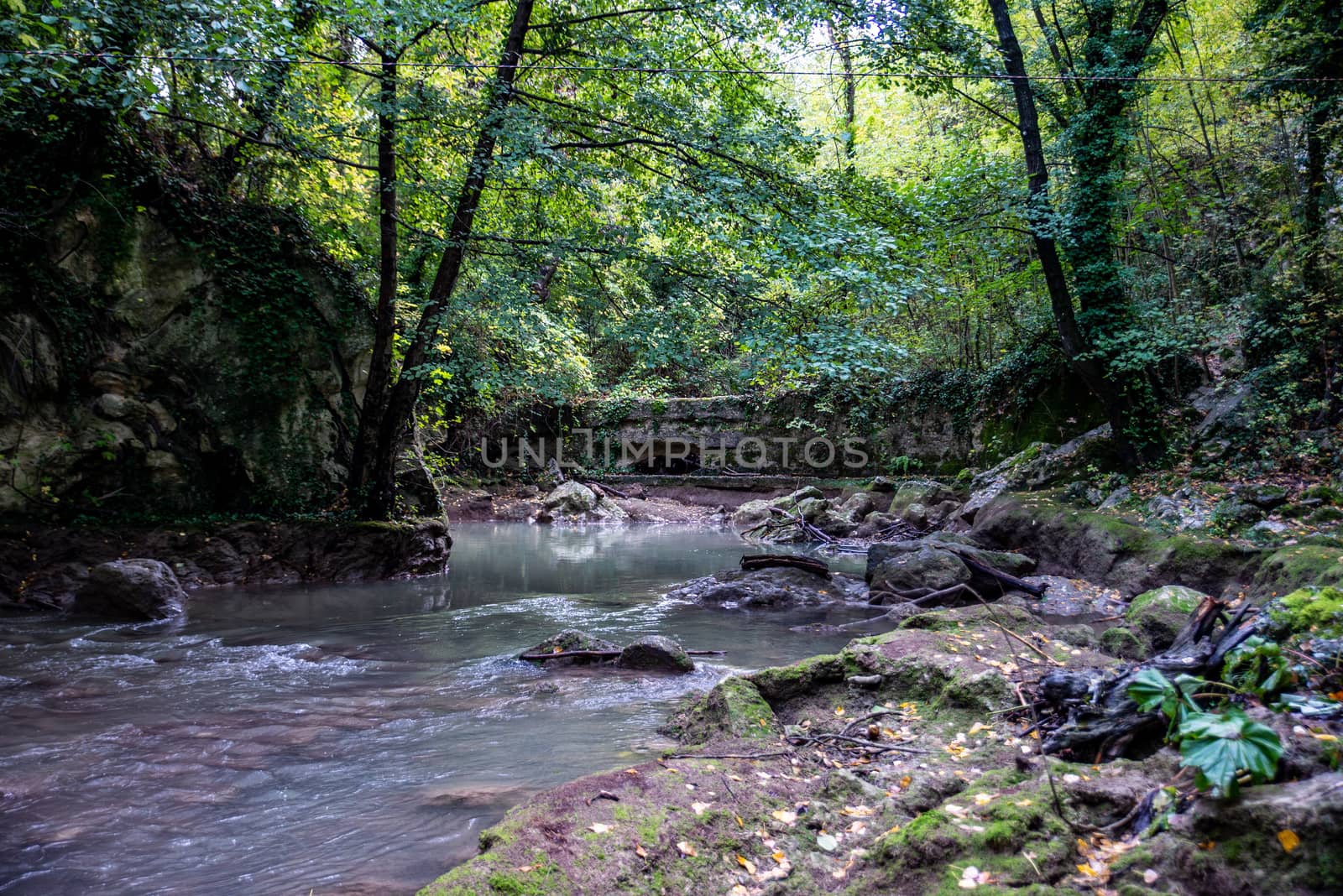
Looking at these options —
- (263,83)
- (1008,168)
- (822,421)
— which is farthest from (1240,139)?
(263,83)

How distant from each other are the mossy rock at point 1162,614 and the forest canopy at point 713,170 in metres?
3.08

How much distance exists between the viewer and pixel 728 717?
4.05m

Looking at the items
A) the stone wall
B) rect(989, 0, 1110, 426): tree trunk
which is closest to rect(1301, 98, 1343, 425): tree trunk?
rect(989, 0, 1110, 426): tree trunk

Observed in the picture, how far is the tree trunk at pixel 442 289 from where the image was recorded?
806 centimetres

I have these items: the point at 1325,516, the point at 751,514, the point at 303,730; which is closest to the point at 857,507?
the point at 751,514

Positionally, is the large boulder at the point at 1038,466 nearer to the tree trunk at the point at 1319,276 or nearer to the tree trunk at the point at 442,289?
the tree trunk at the point at 1319,276

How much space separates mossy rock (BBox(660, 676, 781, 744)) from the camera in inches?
155

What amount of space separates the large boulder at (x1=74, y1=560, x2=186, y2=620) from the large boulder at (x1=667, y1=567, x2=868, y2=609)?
5819mm

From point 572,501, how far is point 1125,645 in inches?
651

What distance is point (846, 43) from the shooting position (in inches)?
343

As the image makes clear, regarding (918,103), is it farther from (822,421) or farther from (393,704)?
(393,704)

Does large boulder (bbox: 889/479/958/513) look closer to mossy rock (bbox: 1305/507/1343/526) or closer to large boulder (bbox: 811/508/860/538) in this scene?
large boulder (bbox: 811/508/860/538)

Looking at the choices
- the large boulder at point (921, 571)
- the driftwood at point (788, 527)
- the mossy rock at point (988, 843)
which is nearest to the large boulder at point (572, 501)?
the driftwood at point (788, 527)

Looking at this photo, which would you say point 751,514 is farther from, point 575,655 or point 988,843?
point 988,843
